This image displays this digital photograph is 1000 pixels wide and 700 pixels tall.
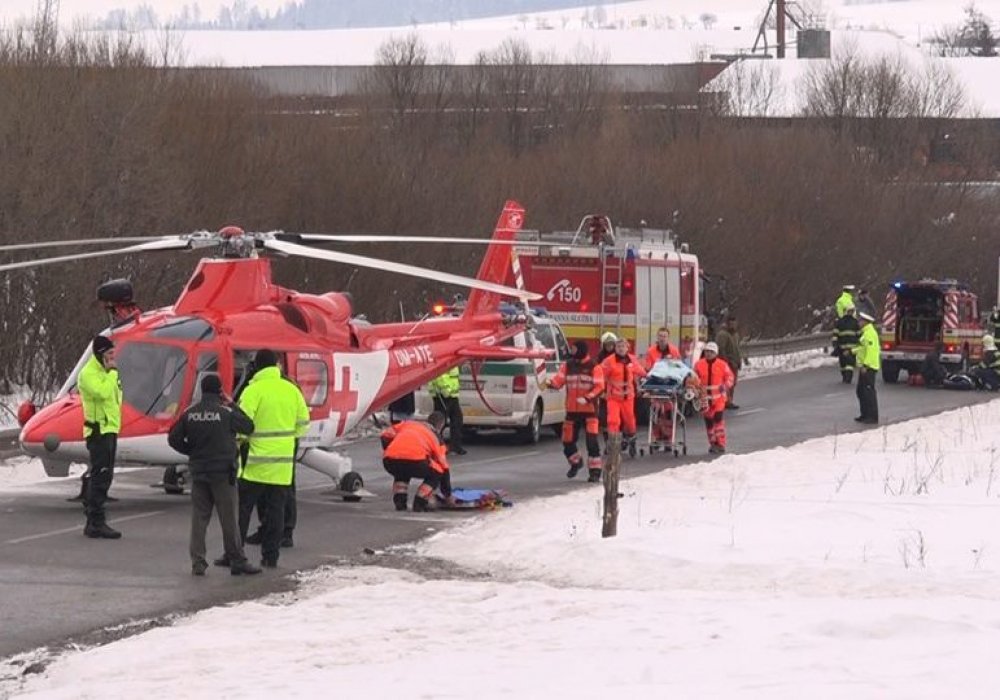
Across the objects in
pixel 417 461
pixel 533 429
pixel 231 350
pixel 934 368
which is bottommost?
pixel 934 368

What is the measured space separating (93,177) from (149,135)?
1686 millimetres

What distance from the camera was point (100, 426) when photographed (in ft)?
55.0

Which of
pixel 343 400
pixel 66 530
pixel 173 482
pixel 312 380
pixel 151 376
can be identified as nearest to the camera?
pixel 66 530

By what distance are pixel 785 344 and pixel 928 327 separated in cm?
862

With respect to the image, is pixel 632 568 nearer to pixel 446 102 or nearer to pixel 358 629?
pixel 358 629

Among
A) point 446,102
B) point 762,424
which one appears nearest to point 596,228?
point 762,424

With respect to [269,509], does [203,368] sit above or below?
above

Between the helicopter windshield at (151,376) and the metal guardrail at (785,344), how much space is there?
3028 centimetres

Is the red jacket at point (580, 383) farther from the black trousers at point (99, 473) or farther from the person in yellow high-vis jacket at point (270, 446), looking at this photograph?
the person in yellow high-vis jacket at point (270, 446)

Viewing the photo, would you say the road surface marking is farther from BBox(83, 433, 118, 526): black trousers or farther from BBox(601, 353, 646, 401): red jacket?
BBox(601, 353, 646, 401): red jacket

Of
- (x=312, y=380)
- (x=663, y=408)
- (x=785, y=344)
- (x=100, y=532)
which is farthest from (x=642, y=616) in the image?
(x=785, y=344)

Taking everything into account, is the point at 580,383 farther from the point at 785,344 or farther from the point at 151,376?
the point at 785,344

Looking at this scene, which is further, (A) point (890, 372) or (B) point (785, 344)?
(B) point (785, 344)

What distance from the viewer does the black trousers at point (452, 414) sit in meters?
25.2
